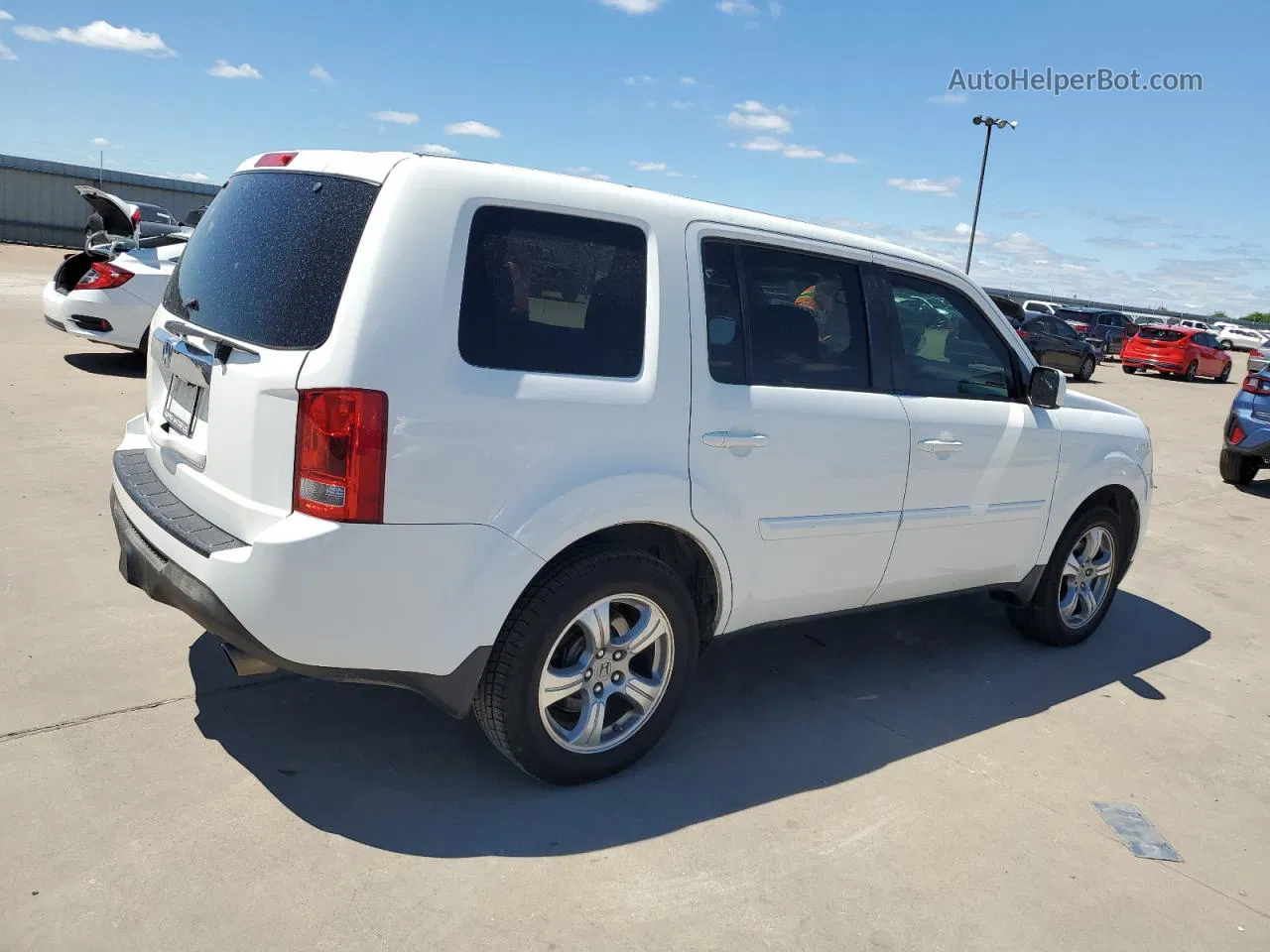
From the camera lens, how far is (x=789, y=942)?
111 inches

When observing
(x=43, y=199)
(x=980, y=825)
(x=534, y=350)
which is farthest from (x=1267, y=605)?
(x=43, y=199)

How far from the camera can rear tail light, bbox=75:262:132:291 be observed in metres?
10.1

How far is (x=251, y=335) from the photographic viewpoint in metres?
3.11

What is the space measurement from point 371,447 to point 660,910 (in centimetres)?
152

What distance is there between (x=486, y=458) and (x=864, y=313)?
192 cm

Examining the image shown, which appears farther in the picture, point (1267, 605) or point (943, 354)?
point (1267, 605)

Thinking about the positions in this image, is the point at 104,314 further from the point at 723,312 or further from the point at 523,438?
the point at 523,438

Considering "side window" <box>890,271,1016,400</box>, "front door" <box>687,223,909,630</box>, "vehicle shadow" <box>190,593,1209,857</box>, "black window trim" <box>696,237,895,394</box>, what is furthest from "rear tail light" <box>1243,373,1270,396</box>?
"front door" <box>687,223,909,630</box>

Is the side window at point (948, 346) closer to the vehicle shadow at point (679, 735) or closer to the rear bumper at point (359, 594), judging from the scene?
the vehicle shadow at point (679, 735)

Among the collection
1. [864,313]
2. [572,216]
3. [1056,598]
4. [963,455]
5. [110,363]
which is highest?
[572,216]

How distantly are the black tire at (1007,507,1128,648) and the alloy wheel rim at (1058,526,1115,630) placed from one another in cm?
3

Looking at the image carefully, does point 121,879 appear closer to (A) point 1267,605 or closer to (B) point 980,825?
(B) point 980,825

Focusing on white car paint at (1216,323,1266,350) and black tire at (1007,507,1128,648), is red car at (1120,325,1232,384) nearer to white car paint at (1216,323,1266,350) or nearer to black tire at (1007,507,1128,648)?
black tire at (1007,507,1128,648)

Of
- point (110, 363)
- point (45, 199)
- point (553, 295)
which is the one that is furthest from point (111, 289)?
point (45, 199)
